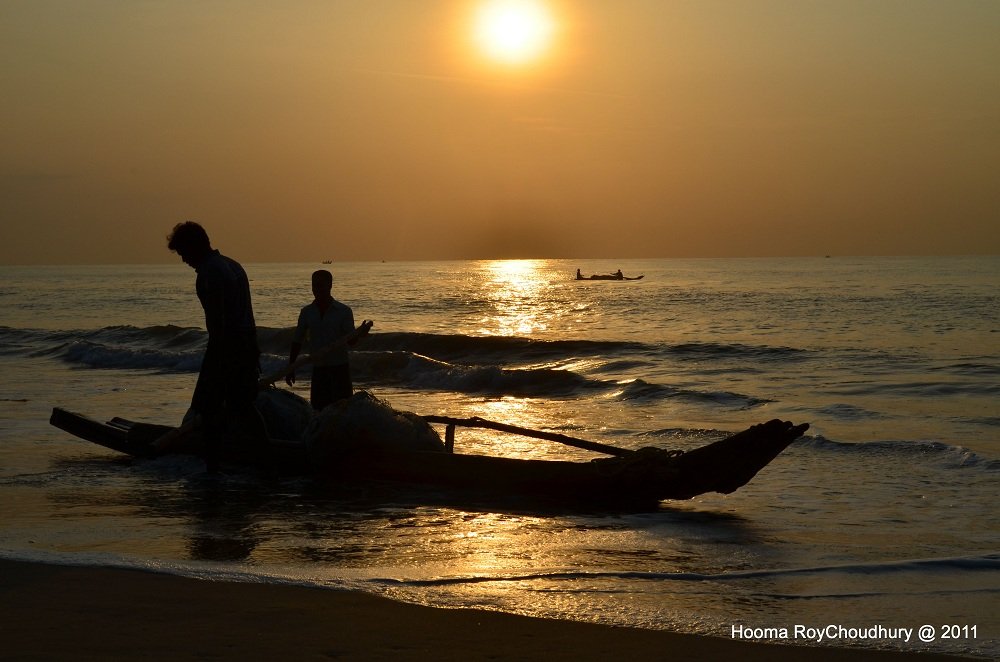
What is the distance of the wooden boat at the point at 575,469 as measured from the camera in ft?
24.5

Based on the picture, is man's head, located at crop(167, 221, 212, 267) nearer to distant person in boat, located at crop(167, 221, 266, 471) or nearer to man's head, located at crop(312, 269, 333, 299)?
distant person in boat, located at crop(167, 221, 266, 471)

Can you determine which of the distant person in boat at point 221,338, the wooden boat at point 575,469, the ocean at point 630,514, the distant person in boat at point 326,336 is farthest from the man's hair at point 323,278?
the ocean at point 630,514

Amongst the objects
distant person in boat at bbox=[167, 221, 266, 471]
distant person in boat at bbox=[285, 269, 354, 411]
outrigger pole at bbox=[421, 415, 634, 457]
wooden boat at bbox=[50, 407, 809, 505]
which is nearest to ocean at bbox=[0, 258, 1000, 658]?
wooden boat at bbox=[50, 407, 809, 505]

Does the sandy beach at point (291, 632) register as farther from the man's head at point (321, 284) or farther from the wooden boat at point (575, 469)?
the man's head at point (321, 284)

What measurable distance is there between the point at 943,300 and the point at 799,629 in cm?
4498

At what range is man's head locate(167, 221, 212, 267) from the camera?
306 inches

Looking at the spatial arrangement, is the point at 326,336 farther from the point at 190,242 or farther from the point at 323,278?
the point at 190,242

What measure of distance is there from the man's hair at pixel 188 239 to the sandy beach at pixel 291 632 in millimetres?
3129

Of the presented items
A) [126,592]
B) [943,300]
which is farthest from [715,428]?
[943,300]

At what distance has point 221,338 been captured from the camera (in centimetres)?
793

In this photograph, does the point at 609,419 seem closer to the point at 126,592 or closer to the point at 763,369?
the point at 763,369

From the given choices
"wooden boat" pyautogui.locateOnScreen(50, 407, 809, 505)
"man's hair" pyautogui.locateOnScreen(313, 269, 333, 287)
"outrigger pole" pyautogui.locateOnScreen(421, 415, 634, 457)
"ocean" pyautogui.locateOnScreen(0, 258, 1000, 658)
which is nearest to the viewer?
"ocean" pyautogui.locateOnScreen(0, 258, 1000, 658)

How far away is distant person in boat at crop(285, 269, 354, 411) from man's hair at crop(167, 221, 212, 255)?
50.1 inches

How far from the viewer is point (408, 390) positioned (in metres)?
19.6
